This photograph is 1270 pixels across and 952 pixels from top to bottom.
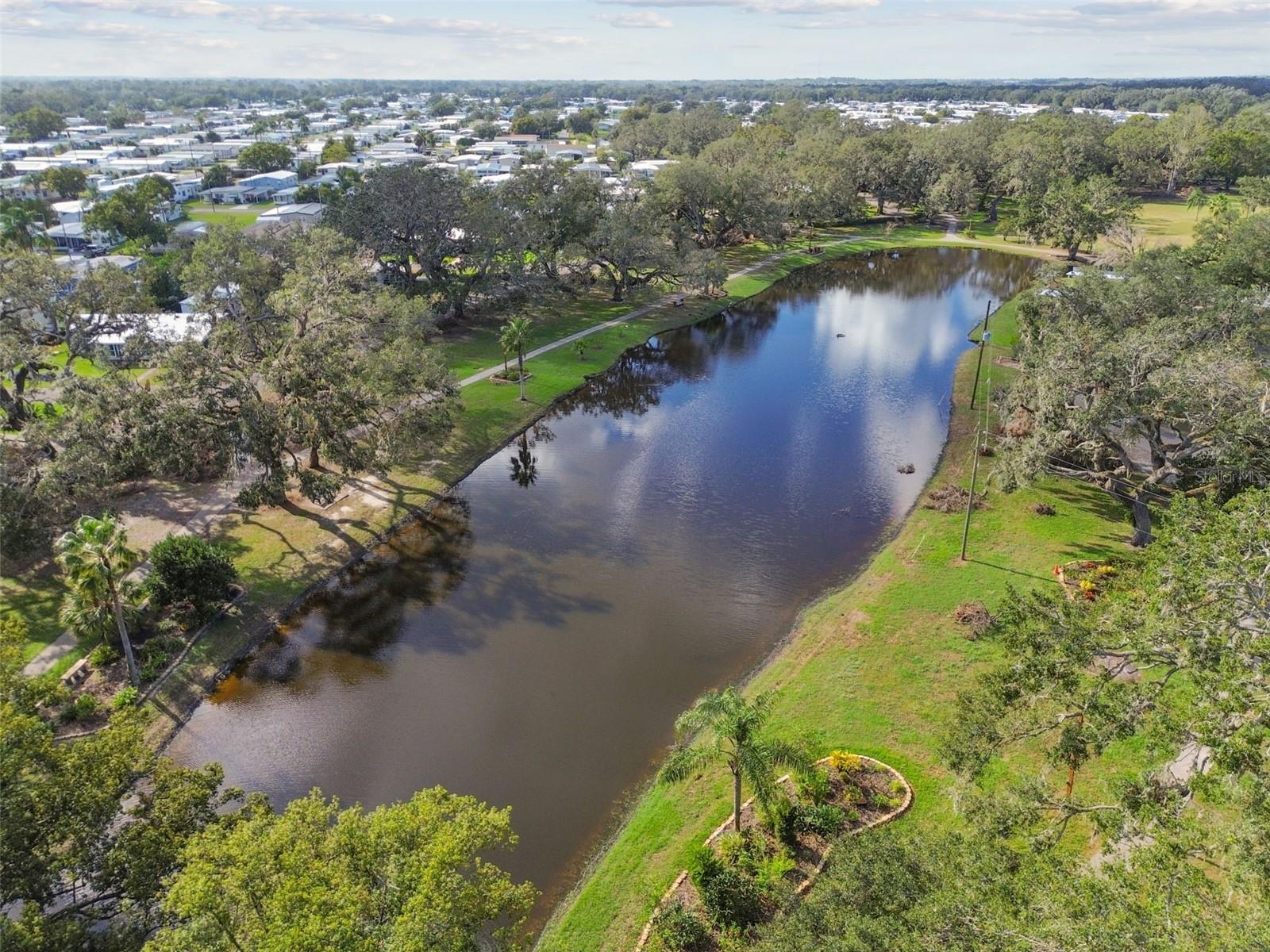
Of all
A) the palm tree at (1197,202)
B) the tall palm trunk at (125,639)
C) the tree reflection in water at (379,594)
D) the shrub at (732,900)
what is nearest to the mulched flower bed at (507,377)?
the tree reflection in water at (379,594)

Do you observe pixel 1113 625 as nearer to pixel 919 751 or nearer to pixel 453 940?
pixel 919 751

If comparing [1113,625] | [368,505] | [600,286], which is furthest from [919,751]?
[600,286]

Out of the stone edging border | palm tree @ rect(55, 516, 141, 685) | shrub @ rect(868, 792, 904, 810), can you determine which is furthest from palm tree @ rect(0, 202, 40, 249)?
shrub @ rect(868, 792, 904, 810)

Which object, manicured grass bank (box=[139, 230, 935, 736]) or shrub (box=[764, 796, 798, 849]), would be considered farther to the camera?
manicured grass bank (box=[139, 230, 935, 736])

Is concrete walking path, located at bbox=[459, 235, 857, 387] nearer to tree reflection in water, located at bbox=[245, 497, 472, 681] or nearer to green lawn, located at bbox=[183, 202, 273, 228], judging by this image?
tree reflection in water, located at bbox=[245, 497, 472, 681]

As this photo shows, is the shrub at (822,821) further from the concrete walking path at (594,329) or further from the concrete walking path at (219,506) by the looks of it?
the concrete walking path at (594,329)

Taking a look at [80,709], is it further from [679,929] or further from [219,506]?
[679,929]
